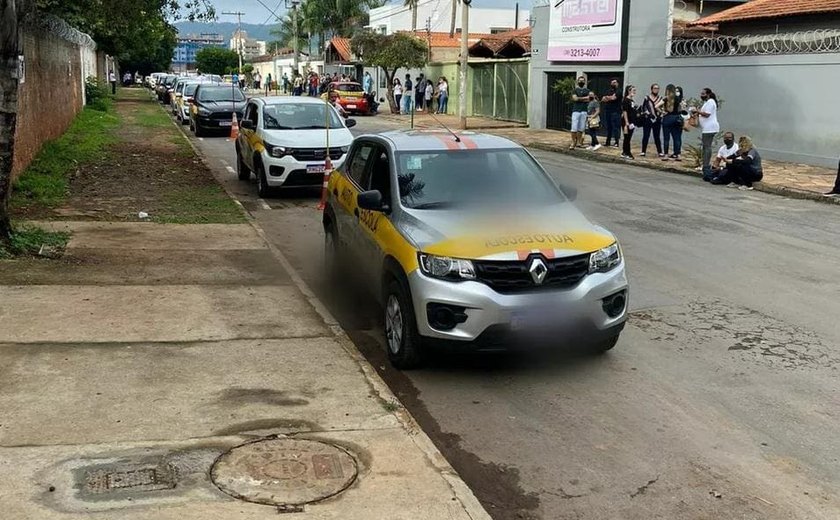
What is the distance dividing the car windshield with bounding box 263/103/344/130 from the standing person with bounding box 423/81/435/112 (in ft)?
88.5

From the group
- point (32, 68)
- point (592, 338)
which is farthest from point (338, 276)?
point (32, 68)

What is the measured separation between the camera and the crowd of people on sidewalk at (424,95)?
40.6 meters

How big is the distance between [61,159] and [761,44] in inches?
664

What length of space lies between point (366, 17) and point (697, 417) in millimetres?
72327

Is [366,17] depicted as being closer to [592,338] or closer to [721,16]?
[721,16]

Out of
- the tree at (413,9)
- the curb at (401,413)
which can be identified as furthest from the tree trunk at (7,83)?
the tree at (413,9)

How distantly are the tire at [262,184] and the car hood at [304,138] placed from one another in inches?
21.6

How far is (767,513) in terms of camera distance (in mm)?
4160

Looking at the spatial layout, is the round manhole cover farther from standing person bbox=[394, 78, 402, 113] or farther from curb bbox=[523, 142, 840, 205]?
standing person bbox=[394, 78, 402, 113]

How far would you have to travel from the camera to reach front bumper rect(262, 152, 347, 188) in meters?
13.9

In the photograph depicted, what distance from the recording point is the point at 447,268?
225 inches

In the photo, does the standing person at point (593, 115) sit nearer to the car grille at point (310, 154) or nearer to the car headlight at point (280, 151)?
the car grille at point (310, 154)

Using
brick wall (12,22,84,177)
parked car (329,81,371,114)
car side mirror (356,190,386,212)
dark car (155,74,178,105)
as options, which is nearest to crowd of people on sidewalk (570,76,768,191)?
car side mirror (356,190,386,212)

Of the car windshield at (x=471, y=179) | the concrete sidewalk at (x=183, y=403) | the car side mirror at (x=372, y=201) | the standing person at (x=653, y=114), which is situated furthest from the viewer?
the standing person at (x=653, y=114)
